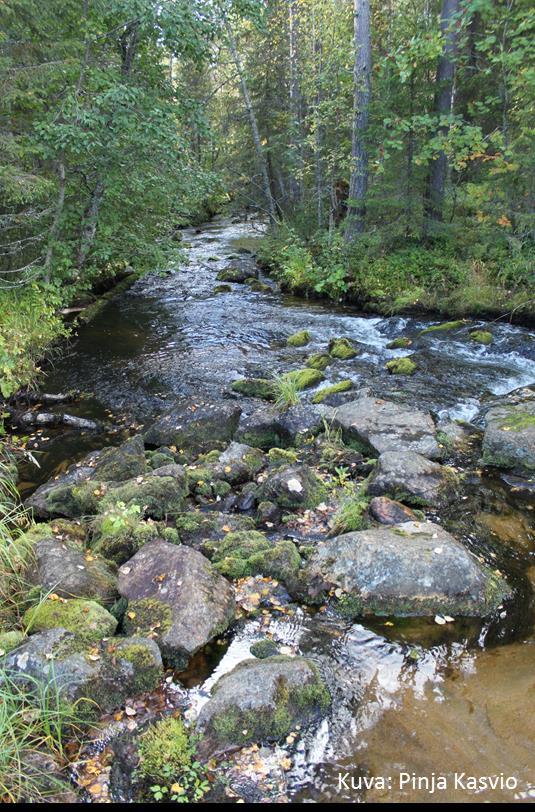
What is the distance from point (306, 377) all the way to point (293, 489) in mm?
4180

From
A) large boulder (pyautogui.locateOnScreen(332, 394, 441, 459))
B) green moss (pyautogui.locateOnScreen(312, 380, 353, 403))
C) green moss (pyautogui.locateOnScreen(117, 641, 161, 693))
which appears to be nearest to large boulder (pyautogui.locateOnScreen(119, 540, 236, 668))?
green moss (pyautogui.locateOnScreen(117, 641, 161, 693))

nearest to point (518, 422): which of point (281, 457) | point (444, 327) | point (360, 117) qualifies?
point (281, 457)

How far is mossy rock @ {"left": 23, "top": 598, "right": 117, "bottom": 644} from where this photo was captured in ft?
12.8

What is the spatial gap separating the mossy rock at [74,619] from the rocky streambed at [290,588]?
2 cm

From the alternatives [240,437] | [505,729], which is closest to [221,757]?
[505,729]

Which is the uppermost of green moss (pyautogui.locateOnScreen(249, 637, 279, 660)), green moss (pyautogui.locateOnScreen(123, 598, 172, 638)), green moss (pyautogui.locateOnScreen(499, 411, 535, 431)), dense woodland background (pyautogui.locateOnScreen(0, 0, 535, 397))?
dense woodland background (pyautogui.locateOnScreen(0, 0, 535, 397))

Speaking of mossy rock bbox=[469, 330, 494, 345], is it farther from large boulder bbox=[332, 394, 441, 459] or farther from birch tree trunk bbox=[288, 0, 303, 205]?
birch tree trunk bbox=[288, 0, 303, 205]

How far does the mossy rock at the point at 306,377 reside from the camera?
9.76 meters

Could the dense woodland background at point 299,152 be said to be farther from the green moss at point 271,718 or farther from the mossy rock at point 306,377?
the green moss at point 271,718

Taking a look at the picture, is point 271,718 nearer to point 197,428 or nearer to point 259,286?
point 197,428

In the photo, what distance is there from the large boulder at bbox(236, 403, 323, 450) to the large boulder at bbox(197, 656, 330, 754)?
4412 mm

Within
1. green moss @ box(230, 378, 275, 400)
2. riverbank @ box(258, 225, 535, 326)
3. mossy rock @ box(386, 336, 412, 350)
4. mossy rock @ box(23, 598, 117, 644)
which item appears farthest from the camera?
riverbank @ box(258, 225, 535, 326)

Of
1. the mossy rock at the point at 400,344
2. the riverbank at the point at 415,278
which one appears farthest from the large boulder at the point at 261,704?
the riverbank at the point at 415,278

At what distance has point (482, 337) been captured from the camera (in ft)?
37.3
